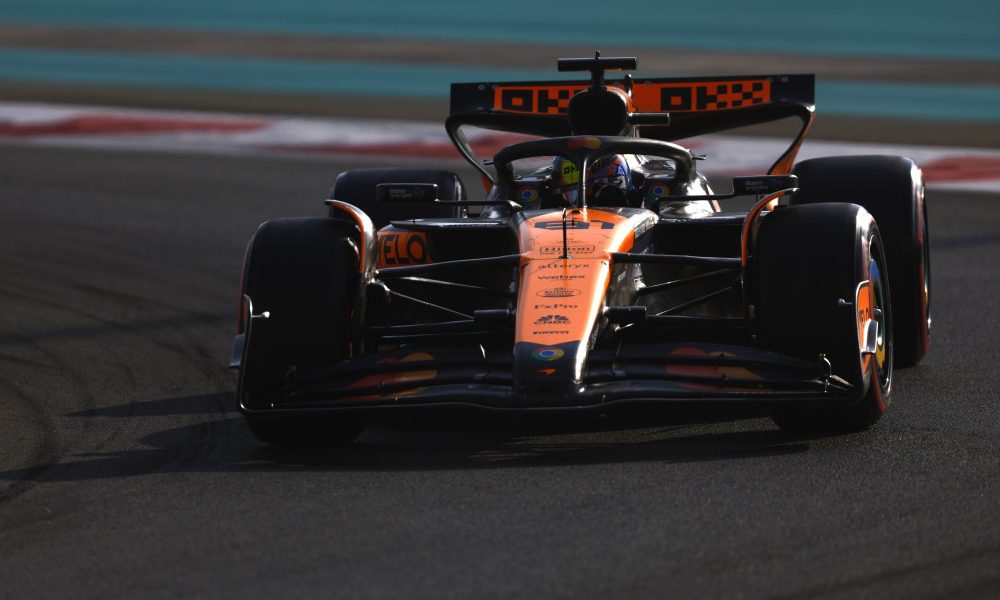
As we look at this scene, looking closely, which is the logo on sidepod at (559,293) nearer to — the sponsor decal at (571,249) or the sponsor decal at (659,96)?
the sponsor decal at (571,249)

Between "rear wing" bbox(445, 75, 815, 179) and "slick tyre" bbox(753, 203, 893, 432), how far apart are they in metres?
2.59

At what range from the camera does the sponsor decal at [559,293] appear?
6.77 meters

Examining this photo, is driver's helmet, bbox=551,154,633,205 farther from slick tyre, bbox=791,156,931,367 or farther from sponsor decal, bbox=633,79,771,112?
sponsor decal, bbox=633,79,771,112

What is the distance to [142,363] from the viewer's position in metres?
8.90

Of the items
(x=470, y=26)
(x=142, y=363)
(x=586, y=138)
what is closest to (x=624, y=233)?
(x=586, y=138)

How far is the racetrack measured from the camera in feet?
16.6

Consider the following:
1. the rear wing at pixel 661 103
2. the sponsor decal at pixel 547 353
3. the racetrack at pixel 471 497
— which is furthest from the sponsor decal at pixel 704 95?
the sponsor decal at pixel 547 353

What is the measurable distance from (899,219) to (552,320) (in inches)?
94.6

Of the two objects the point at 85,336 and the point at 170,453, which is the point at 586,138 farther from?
the point at 85,336

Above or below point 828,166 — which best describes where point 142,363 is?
below

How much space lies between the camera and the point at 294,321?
22.7ft

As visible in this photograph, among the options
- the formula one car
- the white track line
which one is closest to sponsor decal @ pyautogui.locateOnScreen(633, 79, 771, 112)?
the formula one car

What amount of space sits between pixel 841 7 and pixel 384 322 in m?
35.2

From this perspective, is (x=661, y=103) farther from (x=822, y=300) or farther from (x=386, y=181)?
(x=822, y=300)
